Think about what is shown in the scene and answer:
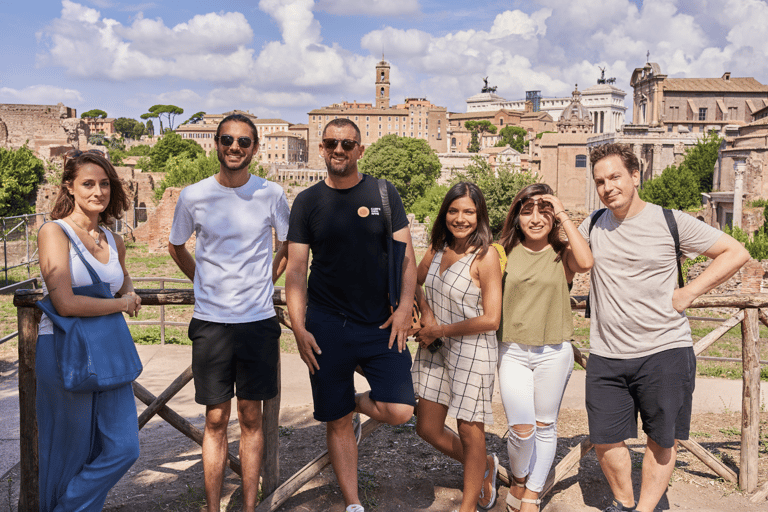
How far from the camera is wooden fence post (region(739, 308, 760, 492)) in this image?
Answer: 3875mm

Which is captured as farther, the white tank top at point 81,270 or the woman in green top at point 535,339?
the woman in green top at point 535,339

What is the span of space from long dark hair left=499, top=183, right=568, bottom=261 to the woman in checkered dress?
0.79ft

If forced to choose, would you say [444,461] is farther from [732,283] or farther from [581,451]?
[732,283]

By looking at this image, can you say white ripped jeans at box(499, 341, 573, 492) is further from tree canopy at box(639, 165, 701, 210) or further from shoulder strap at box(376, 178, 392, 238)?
tree canopy at box(639, 165, 701, 210)

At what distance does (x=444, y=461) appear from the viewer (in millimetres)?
4145

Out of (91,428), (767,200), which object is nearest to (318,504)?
(91,428)

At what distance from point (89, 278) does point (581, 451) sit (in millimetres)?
3155

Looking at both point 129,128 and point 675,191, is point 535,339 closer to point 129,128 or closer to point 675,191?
point 675,191

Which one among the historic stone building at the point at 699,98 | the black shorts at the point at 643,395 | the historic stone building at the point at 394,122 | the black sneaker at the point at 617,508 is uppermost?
the historic stone building at the point at 394,122

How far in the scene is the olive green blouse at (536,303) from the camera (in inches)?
126

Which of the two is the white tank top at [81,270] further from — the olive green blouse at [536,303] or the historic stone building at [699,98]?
the historic stone building at [699,98]

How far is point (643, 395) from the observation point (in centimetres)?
320

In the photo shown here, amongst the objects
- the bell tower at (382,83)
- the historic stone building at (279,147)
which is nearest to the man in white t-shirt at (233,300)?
the historic stone building at (279,147)

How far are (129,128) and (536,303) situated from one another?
154m
